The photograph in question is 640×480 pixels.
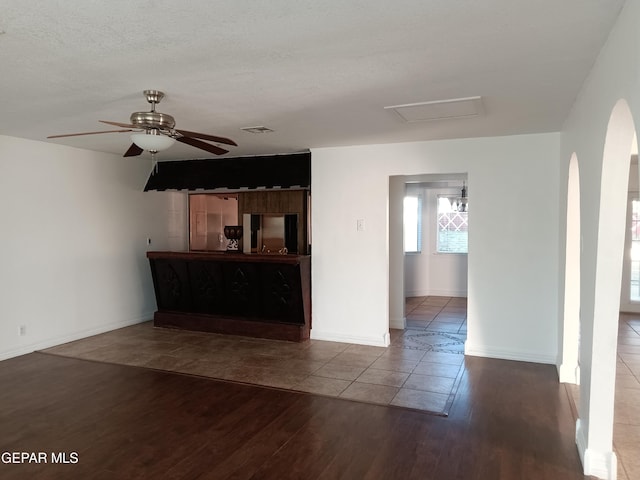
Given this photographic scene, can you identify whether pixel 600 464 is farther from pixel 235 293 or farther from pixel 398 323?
pixel 235 293

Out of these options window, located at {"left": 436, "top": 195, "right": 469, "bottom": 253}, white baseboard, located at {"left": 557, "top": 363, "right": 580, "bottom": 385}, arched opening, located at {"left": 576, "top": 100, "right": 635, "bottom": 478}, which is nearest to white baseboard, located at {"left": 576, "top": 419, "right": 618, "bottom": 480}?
arched opening, located at {"left": 576, "top": 100, "right": 635, "bottom": 478}

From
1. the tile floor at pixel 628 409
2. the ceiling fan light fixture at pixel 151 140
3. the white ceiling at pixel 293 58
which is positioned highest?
the white ceiling at pixel 293 58

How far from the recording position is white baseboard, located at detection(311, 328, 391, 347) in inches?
209

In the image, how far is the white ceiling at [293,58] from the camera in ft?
6.48

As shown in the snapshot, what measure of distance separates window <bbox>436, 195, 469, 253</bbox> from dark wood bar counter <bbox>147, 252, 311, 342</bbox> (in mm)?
4466

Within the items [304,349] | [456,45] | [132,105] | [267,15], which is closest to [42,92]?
[132,105]

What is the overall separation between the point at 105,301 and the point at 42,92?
343 centimetres

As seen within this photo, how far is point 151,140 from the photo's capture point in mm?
3006

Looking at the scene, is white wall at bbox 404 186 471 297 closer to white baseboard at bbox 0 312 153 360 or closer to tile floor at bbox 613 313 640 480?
tile floor at bbox 613 313 640 480

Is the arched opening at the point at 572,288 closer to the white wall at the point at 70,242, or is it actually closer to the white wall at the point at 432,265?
the white wall at the point at 432,265

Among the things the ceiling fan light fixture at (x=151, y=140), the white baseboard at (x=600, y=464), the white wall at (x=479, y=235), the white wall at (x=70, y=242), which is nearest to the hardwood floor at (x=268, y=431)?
the white baseboard at (x=600, y=464)

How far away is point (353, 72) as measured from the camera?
9.04 ft

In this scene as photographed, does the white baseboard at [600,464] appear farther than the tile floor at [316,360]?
No

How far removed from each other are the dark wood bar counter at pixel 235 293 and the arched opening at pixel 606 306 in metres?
3.27
